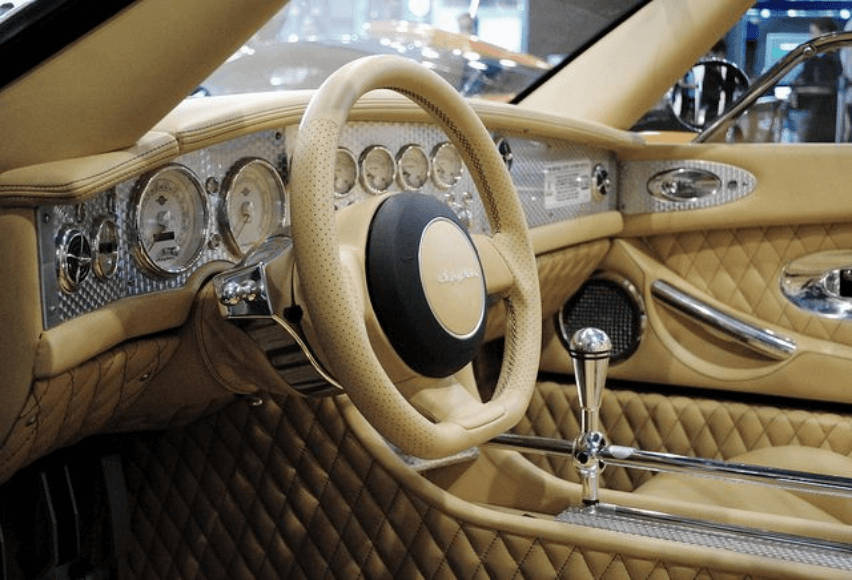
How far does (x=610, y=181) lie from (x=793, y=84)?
113cm

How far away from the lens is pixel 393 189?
1.76m

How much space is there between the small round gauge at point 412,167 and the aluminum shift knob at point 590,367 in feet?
1.30

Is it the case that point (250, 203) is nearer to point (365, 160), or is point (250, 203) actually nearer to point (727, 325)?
point (365, 160)

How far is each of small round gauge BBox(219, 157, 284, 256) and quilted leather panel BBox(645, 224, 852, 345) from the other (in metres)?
1.27

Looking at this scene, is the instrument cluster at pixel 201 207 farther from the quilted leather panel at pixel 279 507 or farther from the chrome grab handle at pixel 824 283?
the chrome grab handle at pixel 824 283

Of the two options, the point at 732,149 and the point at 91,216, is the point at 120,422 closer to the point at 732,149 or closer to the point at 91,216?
the point at 91,216

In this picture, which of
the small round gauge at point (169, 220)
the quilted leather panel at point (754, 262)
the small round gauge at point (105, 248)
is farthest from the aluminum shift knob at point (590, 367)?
the quilted leather panel at point (754, 262)

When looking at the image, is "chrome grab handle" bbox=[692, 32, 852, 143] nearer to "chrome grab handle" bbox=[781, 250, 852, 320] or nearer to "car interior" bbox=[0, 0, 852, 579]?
"car interior" bbox=[0, 0, 852, 579]

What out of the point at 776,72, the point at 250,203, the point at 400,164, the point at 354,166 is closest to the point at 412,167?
the point at 400,164

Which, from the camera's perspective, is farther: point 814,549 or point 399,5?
point 399,5

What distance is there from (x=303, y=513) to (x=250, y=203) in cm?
55

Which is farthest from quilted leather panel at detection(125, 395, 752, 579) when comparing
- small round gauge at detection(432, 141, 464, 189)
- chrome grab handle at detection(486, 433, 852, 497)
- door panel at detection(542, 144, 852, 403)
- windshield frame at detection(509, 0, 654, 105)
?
windshield frame at detection(509, 0, 654, 105)

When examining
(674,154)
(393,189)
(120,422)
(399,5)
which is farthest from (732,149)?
(120,422)

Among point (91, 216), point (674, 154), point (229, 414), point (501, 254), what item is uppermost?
point (91, 216)
